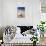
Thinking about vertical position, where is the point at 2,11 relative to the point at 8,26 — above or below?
above

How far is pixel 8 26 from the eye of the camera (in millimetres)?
5379

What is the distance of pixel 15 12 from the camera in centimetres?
544

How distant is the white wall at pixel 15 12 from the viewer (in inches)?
212

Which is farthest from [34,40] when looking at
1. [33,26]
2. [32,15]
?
[32,15]

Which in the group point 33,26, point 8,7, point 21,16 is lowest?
point 33,26

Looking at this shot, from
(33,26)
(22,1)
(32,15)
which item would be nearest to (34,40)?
(33,26)

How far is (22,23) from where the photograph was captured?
5.41m

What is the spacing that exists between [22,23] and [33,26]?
0.46 m

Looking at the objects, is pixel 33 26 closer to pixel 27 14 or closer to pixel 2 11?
pixel 27 14

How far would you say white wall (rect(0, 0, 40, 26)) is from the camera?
5.39m

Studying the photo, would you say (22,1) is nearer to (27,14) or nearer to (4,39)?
(27,14)

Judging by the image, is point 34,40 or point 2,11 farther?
point 2,11

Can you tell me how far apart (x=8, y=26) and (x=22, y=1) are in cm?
115

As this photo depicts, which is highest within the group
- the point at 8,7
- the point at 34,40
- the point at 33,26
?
the point at 8,7
